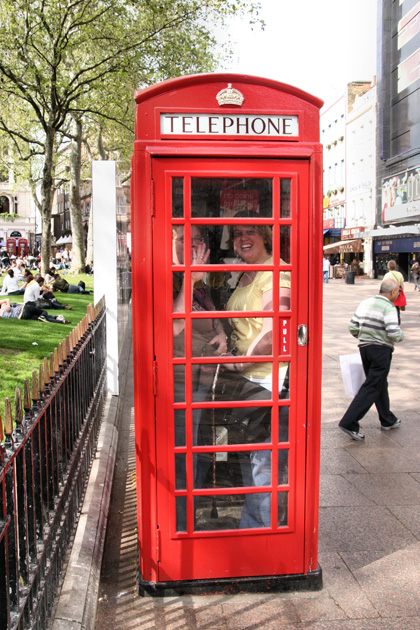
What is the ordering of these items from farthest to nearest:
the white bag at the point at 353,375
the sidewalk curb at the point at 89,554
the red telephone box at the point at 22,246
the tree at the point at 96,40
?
the red telephone box at the point at 22,246
the tree at the point at 96,40
the white bag at the point at 353,375
the sidewalk curb at the point at 89,554

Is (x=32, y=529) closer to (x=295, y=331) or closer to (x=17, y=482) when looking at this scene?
(x=17, y=482)

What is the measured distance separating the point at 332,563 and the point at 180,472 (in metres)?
1.18

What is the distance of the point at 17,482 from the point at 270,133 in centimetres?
211

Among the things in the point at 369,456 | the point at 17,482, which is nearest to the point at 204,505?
the point at 17,482

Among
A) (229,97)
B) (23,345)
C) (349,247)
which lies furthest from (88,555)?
(349,247)

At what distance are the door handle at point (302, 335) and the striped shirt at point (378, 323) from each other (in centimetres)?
310

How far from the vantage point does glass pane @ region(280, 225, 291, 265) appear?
3.27 metres

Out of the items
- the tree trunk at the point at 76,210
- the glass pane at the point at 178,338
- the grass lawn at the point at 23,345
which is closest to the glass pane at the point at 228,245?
the glass pane at the point at 178,338

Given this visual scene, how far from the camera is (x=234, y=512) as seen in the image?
11.3 ft

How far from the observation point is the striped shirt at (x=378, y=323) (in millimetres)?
6203

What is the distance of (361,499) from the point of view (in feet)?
15.6

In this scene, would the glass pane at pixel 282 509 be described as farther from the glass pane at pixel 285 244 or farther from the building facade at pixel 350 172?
the building facade at pixel 350 172

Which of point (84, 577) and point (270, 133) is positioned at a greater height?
point (270, 133)

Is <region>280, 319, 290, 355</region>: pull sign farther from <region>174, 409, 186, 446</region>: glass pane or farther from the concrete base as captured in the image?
the concrete base
